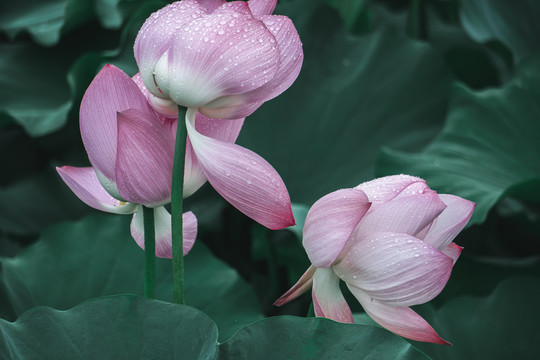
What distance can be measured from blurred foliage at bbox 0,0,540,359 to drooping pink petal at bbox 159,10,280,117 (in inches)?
15.4

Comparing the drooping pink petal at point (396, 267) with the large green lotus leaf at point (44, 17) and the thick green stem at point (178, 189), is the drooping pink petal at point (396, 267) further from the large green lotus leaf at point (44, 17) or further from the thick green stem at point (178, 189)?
the large green lotus leaf at point (44, 17)

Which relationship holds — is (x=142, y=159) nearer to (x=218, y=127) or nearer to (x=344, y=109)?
(x=218, y=127)

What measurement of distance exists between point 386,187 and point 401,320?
92mm

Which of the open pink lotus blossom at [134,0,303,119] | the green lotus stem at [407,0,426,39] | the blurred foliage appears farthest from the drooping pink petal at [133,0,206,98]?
the green lotus stem at [407,0,426,39]

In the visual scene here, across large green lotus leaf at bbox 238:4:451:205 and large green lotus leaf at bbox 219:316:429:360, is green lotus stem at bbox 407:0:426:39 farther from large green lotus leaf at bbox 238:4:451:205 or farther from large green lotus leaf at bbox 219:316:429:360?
large green lotus leaf at bbox 219:316:429:360

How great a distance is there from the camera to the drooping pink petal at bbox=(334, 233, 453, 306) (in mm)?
389

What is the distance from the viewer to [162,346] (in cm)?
46

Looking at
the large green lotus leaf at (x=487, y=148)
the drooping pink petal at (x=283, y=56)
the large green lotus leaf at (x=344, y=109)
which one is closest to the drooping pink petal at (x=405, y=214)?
the drooping pink petal at (x=283, y=56)

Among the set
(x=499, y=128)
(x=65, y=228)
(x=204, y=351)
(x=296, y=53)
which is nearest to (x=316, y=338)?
(x=204, y=351)

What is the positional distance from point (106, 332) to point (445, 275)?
10.0 inches

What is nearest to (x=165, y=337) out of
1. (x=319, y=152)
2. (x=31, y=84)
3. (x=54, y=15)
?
(x=319, y=152)

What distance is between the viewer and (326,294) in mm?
429

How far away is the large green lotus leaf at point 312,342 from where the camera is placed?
458 mm

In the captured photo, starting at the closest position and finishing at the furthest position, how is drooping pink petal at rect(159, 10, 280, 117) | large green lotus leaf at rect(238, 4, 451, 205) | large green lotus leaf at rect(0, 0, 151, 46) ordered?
drooping pink petal at rect(159, 10, 280, 117)
large green lotus leaf at rect(238, 4, 451, 205)
large green lotus leaf at rect(0, 0, 151, 46)
